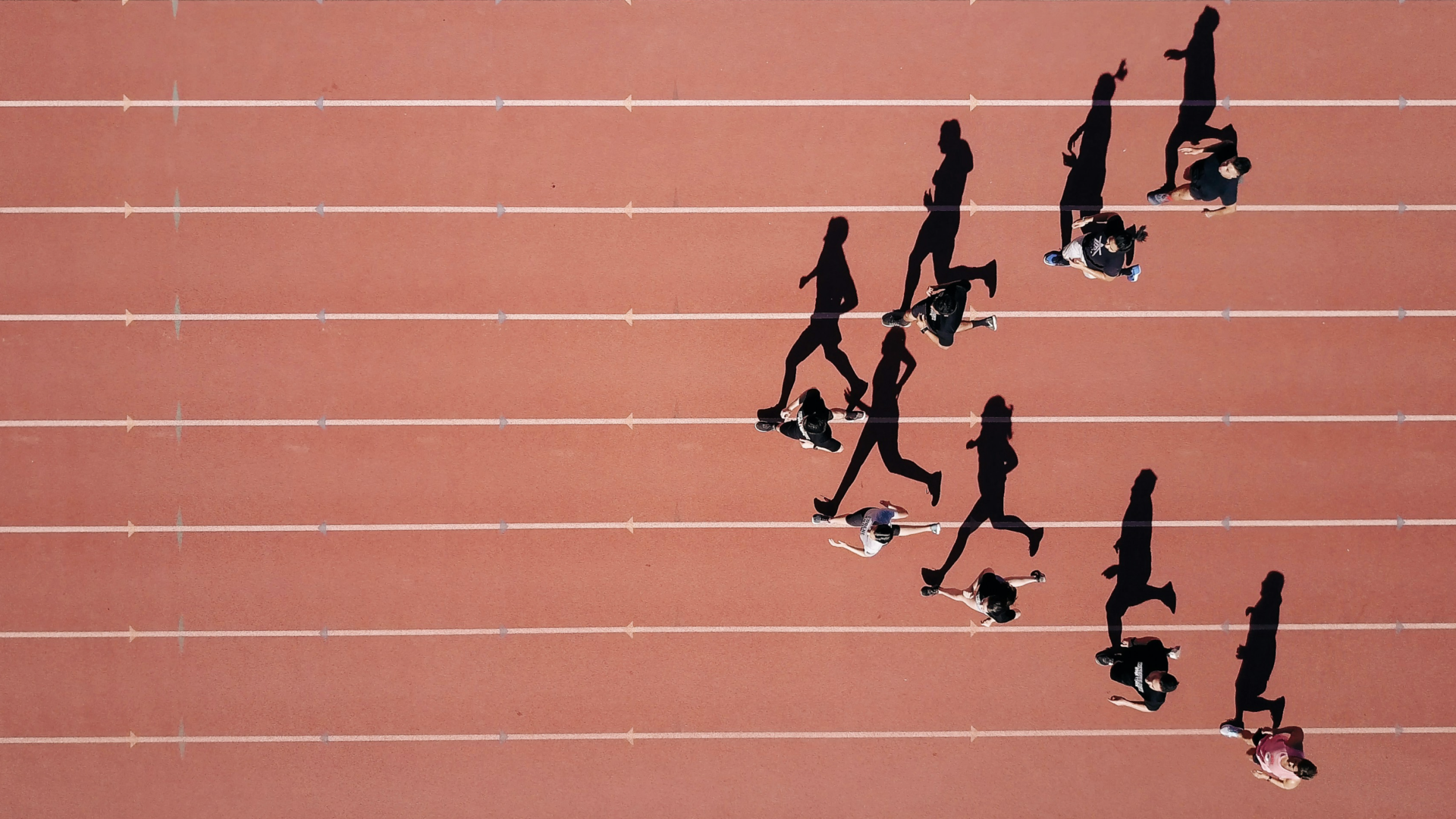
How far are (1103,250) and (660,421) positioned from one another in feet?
16.5

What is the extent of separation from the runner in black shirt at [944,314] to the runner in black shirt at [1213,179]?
2533mm

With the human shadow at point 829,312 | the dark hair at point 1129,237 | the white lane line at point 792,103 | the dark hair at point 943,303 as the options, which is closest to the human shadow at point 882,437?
the human shadow at point 829,312

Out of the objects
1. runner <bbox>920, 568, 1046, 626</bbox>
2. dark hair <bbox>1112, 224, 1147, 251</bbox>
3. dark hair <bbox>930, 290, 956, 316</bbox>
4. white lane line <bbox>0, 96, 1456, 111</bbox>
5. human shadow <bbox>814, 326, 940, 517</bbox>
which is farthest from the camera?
human shadow <bbox>814, 326, 940, 517</bbox>

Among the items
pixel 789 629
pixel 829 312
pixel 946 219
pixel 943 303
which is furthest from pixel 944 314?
pixel 789 629

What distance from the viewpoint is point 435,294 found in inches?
308

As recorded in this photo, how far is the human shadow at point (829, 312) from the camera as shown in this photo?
7863 mm

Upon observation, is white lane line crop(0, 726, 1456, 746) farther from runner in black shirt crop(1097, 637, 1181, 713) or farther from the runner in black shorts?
the runner in black shorts

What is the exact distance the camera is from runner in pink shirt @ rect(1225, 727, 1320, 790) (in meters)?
6.93

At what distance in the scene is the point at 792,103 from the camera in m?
7.80

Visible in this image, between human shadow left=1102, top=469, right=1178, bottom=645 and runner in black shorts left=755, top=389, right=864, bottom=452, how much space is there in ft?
11.0

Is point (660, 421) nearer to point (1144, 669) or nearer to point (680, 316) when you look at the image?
point (680, 316)

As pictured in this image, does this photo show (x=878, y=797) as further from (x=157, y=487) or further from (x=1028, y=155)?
(x=157, y=487)

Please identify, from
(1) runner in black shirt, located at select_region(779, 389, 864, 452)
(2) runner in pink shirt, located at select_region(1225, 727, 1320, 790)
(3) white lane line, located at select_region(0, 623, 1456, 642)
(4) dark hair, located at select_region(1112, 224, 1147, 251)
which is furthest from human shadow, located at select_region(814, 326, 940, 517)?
(2) runner in pink shirt, located at select_region(1225, 727, 1320, 790)

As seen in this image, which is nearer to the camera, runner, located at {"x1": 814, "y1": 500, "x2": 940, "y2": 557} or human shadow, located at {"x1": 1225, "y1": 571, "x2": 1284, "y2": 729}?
runner, located at {"x1": 814, "y1": 500, "x2": 940, "y2": 557}
